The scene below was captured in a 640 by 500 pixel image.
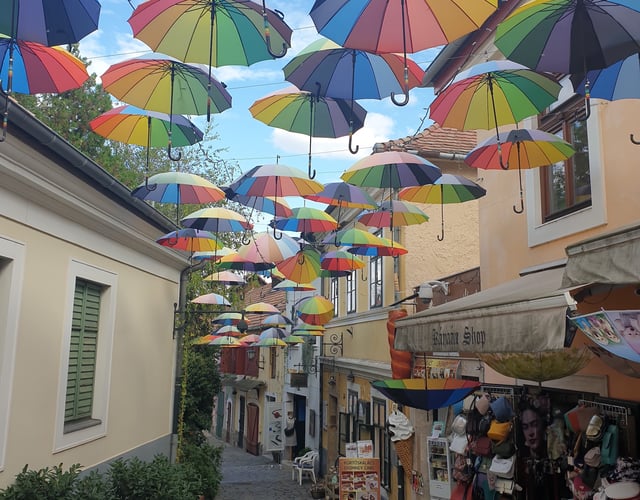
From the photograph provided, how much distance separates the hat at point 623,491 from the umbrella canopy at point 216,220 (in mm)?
5893

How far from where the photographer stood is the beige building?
5.70 meters

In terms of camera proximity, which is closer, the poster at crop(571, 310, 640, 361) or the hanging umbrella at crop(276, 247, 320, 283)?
the poster at crop(571, 310, 640, 361)

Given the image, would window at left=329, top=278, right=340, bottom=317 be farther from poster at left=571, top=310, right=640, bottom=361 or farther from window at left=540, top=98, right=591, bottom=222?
poster at left=571, top=310, right=640, bottom=361

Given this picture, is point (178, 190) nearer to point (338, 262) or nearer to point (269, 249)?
point (269, 249)

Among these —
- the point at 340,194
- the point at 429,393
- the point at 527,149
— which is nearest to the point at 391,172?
the point at 340,194

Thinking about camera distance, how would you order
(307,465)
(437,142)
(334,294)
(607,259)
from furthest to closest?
1. (307,465)
2. (334,294)
3. (437,142)
4. (607,259)

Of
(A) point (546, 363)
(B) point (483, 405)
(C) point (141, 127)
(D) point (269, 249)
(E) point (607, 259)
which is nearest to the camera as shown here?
(E) point (607, 259)

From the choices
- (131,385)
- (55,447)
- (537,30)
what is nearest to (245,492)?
(131,385)

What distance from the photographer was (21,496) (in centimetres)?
553

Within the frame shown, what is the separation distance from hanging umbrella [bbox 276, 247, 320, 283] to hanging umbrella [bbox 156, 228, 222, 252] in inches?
70.9

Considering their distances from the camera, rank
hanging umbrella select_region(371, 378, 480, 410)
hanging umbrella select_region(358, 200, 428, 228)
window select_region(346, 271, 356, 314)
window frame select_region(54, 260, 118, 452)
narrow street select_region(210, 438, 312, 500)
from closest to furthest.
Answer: hanging umbrella select_region(371, 378, 480, 410) < window frame select_region(54, 260, 118, 452) < hanging umbrella select_region(358, 200, 428, 228) < window select_region(346, 271, 356, 314) < narrow street select_region(210, 438, 312, 500)

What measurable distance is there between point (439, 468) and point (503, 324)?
18.3ft

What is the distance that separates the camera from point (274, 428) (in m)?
25.2

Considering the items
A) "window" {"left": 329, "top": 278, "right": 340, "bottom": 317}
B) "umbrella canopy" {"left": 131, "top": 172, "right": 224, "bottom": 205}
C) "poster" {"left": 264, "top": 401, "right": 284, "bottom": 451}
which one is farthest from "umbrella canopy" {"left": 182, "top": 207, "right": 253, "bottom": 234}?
"poster" {"left": 264, "top": 401, "right": 284, "bottom": 451}
